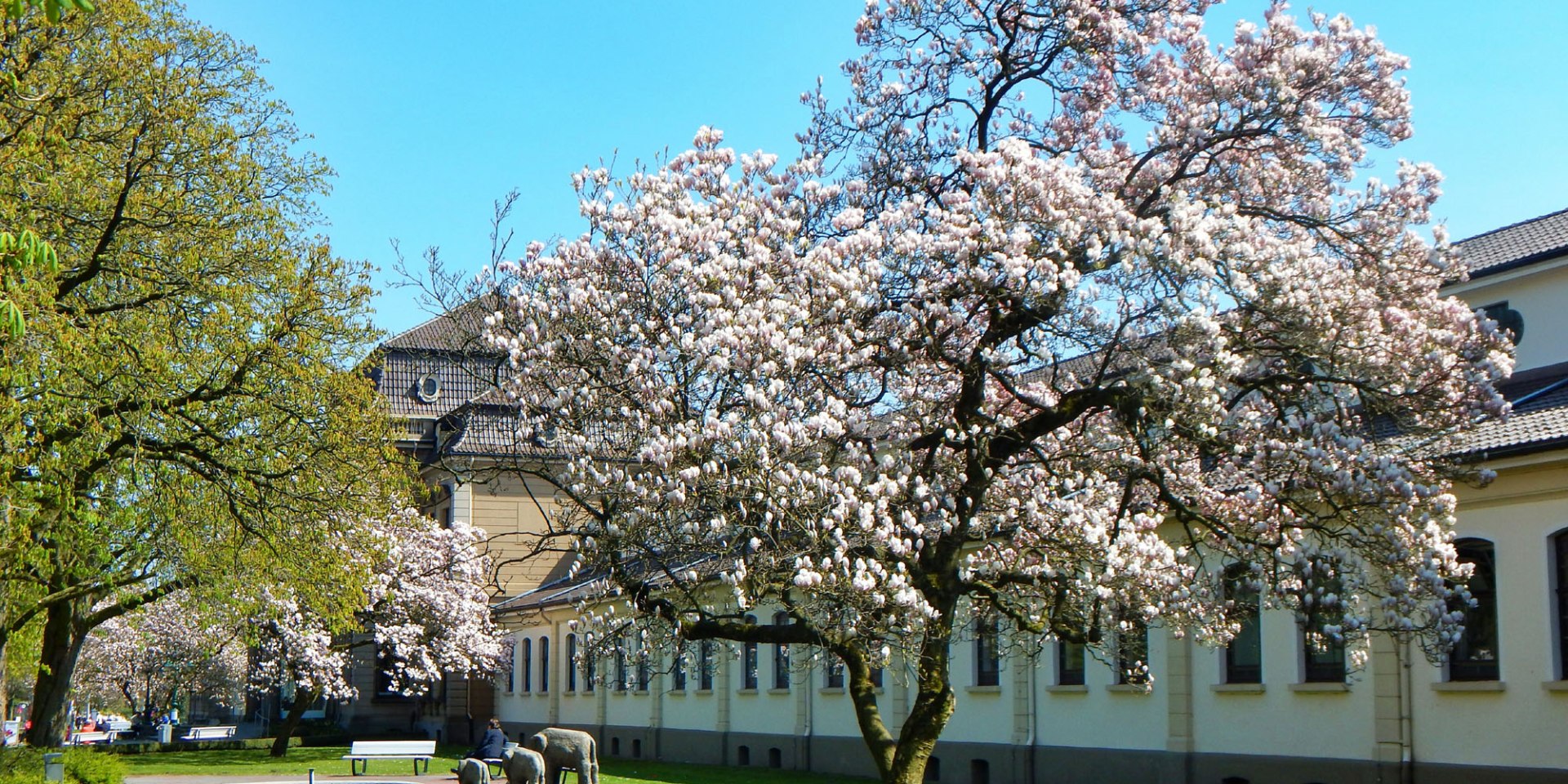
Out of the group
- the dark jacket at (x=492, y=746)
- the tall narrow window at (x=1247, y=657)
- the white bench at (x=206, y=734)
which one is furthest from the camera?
the white bench at (x=206, y=734)

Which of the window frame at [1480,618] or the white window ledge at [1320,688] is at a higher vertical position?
the window frame at [1480,618]

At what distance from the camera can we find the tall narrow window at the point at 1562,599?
18828 mm

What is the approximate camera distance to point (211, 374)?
69.1 ft

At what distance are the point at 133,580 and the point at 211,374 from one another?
449 centimetres

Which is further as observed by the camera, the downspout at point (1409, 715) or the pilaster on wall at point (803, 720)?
the pilaster on wall at point (803, 720)

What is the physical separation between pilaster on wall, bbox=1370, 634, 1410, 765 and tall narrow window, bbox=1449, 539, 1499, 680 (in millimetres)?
714

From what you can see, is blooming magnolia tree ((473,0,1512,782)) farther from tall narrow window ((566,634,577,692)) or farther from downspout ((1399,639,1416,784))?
tall narrow window ((566,634,577,692))

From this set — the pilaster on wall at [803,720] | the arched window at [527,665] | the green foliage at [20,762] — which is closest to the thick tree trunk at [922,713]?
the green foliage at [20,762]

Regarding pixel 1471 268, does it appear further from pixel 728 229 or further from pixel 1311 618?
pixel 728 229

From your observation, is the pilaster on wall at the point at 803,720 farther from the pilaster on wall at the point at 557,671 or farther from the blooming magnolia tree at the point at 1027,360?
the blooming magnolia tree at the point at 1027,360

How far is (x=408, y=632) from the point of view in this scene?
45000mm

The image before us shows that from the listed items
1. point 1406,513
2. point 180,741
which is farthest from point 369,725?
point 1406,513

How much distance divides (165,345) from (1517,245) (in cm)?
2095

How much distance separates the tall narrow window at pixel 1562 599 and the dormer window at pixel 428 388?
47471 mm
